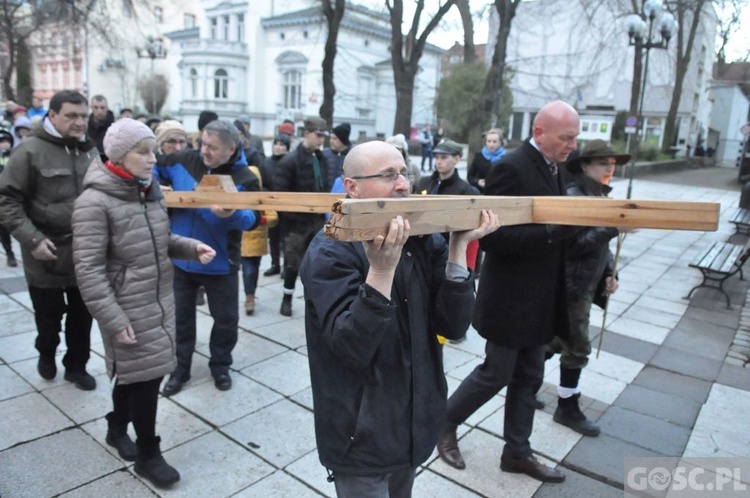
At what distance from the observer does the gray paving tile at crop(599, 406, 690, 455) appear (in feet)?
11.6

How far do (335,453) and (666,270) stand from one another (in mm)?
8372

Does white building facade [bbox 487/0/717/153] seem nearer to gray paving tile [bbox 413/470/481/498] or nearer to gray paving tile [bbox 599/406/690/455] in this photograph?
gray paving tile [bbox 599/406/690/455]

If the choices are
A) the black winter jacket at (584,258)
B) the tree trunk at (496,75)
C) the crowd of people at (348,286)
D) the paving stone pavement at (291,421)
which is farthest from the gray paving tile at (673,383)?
the tree trunk at (496,75)

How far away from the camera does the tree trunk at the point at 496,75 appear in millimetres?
11656

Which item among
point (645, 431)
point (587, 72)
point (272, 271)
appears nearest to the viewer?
point (645, 431)

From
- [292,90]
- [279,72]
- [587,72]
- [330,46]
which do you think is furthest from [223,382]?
[279,72]

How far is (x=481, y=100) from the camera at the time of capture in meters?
13.2

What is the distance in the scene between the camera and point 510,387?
10.1ft

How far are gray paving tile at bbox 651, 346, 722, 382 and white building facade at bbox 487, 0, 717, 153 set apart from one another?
33573mm

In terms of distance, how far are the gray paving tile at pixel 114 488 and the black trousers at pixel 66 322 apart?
51.8 inches

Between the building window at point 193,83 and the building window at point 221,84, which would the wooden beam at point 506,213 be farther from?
the building window at point 193,83

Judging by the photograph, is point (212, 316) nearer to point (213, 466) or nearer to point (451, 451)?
point (213, 466)

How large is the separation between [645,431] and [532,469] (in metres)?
1.14

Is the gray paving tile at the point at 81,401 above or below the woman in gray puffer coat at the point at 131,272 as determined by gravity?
below
